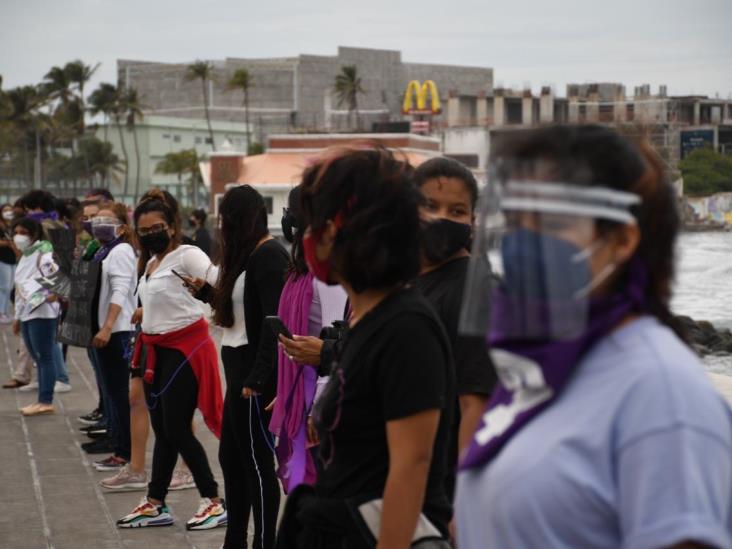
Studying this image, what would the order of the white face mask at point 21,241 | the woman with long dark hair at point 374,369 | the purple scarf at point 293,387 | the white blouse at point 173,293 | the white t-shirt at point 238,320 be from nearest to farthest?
the woman with long dark hair at point 374,369
the purple scarf at point 293,387
the white t-shirt at point 238,320
the white blouse at point 173,293
the white face mask at point 21,241

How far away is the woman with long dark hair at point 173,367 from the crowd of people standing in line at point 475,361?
858 mm

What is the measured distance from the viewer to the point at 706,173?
53.6 m

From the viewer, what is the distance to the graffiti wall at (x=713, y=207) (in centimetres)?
5833

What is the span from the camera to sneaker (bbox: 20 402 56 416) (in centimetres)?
1115

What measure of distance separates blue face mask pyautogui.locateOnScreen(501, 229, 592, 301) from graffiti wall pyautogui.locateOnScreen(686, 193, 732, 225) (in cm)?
5467

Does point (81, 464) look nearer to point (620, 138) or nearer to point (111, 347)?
point (111, 347)

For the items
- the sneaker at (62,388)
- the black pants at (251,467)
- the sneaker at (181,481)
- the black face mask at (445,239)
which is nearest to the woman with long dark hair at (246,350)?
the black pants at (251,467)

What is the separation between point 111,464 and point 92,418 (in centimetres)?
199

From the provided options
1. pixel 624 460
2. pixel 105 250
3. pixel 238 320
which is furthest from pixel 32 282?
pixel 624 460

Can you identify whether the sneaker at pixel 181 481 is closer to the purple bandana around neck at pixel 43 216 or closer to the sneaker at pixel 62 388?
the sneaker at pixel 62 388

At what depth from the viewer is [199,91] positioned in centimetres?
13325

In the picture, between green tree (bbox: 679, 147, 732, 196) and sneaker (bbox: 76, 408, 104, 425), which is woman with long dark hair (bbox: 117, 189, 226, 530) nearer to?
sneaker (bbox: 76, 408, 104, 425)

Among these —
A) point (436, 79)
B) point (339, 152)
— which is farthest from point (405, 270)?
point (436, 79)

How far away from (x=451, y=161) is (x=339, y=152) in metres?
1.09
